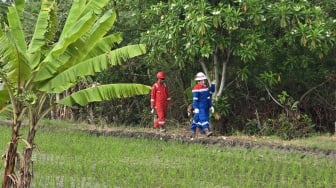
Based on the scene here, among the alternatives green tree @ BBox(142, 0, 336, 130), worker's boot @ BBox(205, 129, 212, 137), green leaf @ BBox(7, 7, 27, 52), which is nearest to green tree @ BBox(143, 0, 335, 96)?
green tree @ BBox(142, 0, 336, 130)

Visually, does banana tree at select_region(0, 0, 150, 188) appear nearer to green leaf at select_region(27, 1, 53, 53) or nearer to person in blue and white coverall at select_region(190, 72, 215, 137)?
green leaf at select_region(27, 1, 53, 53)

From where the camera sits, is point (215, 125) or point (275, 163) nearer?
point (275, 163)

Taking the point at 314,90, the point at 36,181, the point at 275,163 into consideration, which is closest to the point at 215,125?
the point at 314,90

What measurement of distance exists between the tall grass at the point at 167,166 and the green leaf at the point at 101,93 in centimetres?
110

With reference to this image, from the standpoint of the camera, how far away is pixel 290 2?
36.4ft

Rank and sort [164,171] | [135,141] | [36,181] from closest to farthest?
[36,181] → [164,171] → [135,141]

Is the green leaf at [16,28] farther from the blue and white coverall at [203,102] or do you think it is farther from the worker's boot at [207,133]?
the worker's boot at [207,133]

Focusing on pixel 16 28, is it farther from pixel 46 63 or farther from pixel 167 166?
pixel 167 166

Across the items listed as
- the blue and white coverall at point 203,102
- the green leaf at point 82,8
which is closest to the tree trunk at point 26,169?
the green leaf at point 82,8

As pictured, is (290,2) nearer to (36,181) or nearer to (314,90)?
(314,90)

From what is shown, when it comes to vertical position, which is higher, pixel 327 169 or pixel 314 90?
pixel 314 90

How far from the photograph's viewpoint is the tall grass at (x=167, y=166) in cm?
739

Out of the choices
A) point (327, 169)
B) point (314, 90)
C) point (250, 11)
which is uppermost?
point (250, 11)

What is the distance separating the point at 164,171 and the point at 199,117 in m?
4.24
